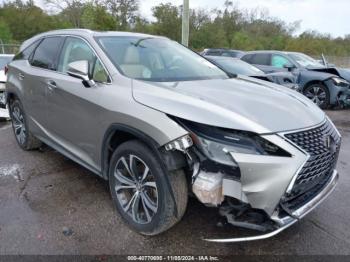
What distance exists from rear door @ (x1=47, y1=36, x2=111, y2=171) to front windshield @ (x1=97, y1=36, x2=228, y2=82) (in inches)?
8.5

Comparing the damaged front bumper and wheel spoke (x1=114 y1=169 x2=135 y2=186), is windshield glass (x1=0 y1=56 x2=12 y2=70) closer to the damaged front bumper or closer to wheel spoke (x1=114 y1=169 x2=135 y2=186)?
wheel spoke (x1=114 y1=169 x2=135 y2=186)

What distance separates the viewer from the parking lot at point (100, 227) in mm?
2918

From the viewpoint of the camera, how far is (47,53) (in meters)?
4.52

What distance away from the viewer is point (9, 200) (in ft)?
12.3

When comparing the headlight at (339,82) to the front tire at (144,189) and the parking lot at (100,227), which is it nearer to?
the parking lot at (100,227)

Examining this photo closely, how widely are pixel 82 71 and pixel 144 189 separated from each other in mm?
1248

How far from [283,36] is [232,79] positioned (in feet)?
153

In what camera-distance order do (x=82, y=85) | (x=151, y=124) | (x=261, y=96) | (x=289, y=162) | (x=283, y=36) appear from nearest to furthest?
1. (x=289, y=162)
2. (x=151, y=124)
3. (x=261, y=96)
4. (x=82, y=85)
5. (x=283, y=36)

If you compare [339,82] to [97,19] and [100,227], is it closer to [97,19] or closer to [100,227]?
[100,227]

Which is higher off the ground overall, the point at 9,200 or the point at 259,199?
the point at 259,199

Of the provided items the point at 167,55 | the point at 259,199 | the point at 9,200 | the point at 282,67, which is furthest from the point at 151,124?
the point at 282,67

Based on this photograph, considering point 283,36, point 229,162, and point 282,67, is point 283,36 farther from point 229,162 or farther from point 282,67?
point 229,162

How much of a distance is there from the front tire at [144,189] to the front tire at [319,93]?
772cm

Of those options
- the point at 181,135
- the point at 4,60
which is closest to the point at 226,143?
the point at 181,135
